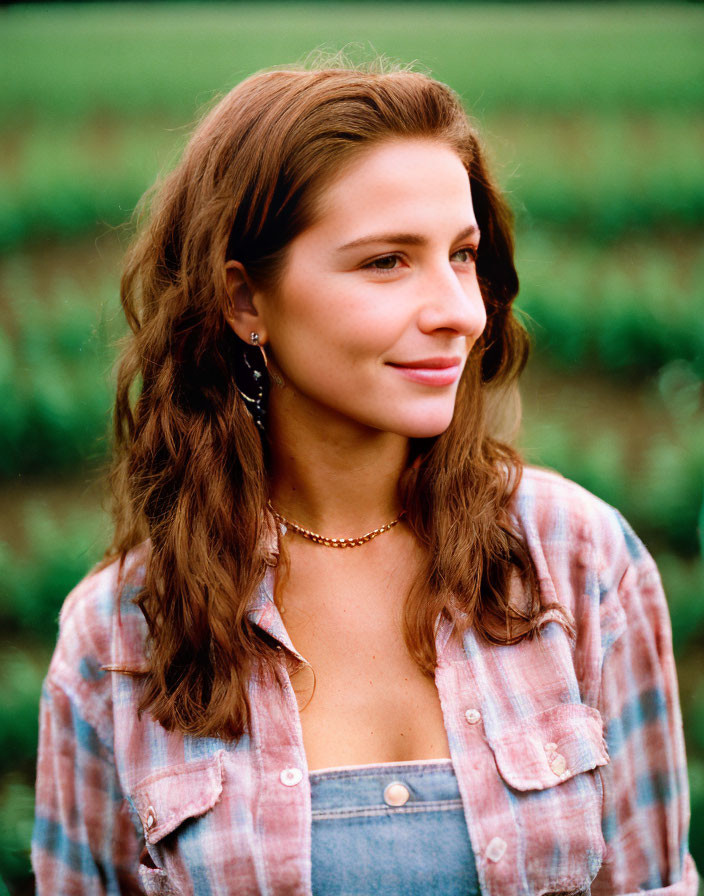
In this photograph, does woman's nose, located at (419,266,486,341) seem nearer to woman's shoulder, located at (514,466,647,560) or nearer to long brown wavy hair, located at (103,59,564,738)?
long brown wavy hair, located at (103,59,564,738)

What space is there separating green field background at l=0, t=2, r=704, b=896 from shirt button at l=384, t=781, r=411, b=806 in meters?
1.27

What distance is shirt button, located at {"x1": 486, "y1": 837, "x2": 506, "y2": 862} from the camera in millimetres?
1259

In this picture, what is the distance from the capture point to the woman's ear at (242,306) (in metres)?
1.43

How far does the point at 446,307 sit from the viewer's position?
4.20 feet

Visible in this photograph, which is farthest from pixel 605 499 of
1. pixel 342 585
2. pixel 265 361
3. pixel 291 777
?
pixel 291 777

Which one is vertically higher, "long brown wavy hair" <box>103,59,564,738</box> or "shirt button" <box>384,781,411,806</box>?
"long brown wavy hair" <box>103,59,564,738</box>

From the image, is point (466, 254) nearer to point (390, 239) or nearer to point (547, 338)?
point (390, 239)

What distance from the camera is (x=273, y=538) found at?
1.49 meters

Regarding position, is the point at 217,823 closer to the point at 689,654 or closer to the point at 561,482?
the point at 561,482

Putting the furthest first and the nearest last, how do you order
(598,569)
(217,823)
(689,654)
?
1. (689,654)
2. (598,569)
3. (217,823)

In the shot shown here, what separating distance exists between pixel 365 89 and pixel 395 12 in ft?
3.93

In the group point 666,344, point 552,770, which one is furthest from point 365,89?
point 666,344

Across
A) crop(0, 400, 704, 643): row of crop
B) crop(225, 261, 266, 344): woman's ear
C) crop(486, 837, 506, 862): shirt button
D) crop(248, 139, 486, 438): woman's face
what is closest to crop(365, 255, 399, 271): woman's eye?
crop(248, 139, 486, 438): woman's face

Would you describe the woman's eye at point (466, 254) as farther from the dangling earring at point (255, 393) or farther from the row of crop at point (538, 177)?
the row of crop at point (538, 177)
